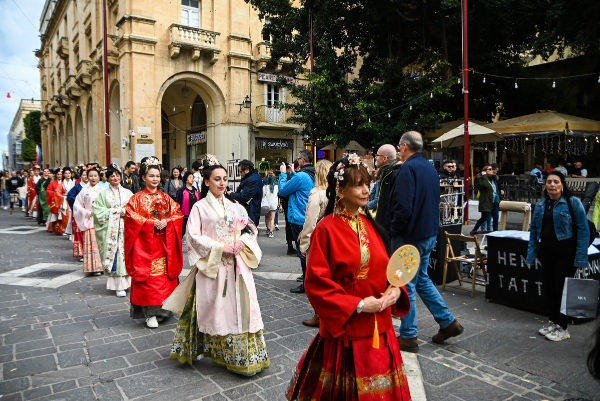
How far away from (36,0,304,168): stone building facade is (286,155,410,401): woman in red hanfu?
781 inches

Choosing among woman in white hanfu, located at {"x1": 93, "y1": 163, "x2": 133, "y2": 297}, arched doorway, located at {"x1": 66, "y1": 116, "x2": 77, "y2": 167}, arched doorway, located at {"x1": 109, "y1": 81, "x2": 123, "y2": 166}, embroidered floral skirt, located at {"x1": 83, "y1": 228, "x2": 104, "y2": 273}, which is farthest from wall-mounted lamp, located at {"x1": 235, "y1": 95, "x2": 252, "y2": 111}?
arched doorway, located at {"x1": 66, "y1": 116, "x2": 77, "y2": 167}

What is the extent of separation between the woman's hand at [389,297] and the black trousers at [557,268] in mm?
2977

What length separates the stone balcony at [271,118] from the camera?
24.0m

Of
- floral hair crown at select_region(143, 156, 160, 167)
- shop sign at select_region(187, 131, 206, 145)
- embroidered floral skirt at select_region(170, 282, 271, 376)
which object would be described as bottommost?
embroidered floral skirt at select_region(170, 282, 271, 376)

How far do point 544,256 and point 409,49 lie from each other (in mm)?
16177

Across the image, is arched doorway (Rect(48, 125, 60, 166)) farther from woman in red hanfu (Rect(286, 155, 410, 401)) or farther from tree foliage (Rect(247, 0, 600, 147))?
woman in red hanfu (Rect(286, 155, 410, 401))

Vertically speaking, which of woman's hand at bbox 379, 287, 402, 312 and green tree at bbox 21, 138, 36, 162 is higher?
green tree at bbox 21, 138, 36, 162

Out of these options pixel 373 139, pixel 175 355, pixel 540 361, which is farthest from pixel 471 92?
pixel 175 355

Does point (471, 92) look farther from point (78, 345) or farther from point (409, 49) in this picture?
point (78, 345)

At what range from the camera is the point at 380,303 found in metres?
2.28

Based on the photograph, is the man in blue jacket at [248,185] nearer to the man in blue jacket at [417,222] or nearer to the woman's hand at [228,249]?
the woman's hand at [228,249]

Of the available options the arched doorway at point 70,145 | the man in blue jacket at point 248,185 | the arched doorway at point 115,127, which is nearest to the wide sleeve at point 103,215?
the man in blue jacket at point 248,185

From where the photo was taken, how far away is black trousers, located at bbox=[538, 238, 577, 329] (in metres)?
4.41

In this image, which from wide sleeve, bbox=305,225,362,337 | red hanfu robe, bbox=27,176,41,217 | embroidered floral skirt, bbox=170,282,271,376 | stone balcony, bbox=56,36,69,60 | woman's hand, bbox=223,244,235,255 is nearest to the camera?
wide sleeve, bbox=305,225,362,337
